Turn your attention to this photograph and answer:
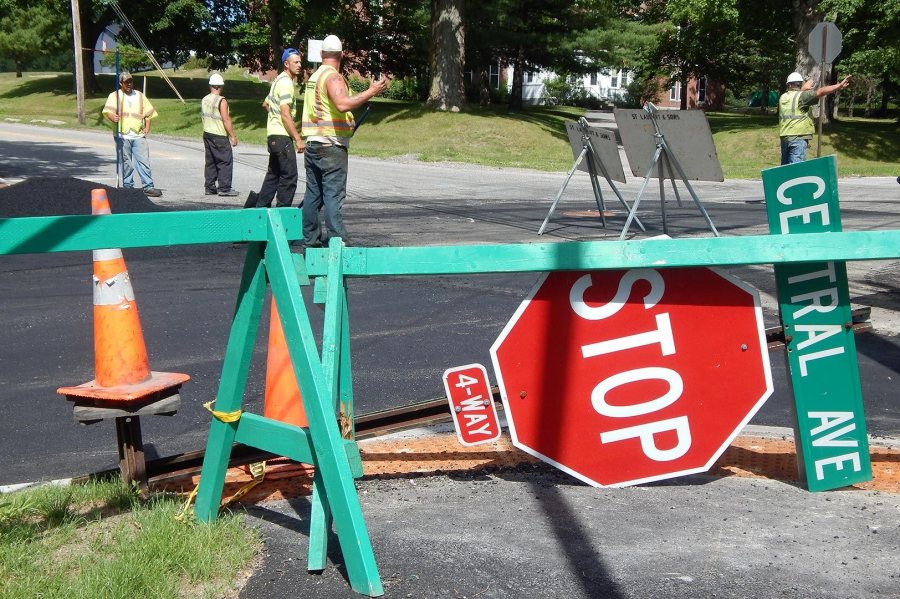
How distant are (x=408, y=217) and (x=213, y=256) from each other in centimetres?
432

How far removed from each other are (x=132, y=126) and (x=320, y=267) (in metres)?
14.3

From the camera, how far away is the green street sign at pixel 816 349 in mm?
4262

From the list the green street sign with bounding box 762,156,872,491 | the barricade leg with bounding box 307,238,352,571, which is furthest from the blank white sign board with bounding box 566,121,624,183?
the barricade leg with bounding box 307,238,352,571

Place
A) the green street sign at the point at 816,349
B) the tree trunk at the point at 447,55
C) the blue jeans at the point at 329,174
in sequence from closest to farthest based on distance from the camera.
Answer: the green street sign at the point at 816,349 → the blue jeans at the point at 329,174 → the tree trunk at the point at 447,55

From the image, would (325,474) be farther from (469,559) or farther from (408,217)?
(408,217)

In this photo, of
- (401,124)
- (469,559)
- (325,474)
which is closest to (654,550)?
(469,559)

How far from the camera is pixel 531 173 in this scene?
2505 cm

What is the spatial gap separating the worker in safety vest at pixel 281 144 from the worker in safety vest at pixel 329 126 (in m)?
2.06

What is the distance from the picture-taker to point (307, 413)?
356cm

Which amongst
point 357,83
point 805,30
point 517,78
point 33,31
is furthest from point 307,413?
point 33,31

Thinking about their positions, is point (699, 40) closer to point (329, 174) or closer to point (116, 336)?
point (329, 174)

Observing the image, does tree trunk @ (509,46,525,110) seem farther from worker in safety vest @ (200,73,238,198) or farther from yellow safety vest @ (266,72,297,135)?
yellow safety vest @ (266,72,297,135)

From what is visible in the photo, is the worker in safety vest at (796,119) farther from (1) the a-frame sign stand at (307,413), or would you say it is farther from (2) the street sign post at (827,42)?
(1) the a-frame sign stand at (307,413)

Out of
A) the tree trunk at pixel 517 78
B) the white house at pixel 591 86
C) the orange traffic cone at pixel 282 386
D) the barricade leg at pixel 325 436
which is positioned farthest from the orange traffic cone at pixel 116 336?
the white house at pixel 591 86
